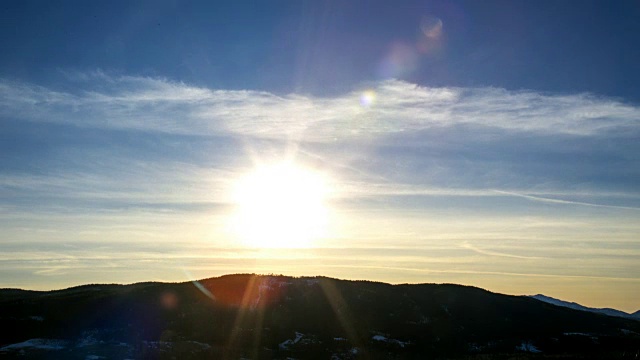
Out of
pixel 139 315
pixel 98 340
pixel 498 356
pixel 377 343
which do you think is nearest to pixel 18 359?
pixel 98 340

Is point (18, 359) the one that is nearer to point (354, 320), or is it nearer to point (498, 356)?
point (354, 320)

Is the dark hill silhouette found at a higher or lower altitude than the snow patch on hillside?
higher

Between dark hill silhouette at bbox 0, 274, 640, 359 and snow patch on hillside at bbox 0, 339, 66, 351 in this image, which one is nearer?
snow patch on hillside at bbox 0, 339, 66, 351

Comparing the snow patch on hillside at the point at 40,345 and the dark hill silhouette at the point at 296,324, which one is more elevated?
the dark hill silhouette at the point at 296,324

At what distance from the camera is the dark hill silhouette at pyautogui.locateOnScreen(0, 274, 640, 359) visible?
196 ft

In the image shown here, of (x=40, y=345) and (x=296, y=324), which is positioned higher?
(x=296, y=324)

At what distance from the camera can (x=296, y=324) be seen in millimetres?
69812

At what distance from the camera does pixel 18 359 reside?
5131 centimetres

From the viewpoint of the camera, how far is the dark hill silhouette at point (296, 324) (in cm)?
5969

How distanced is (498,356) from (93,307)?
46625 mm

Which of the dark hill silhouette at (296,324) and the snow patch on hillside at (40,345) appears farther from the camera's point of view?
the dark hill silhouette at (296,324)

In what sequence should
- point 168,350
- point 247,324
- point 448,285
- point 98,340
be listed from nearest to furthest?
point 168,350, point 98,340, point 247,324, point 448,285

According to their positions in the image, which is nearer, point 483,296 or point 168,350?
point 168,350

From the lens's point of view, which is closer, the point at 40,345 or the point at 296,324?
the point at 40,345
